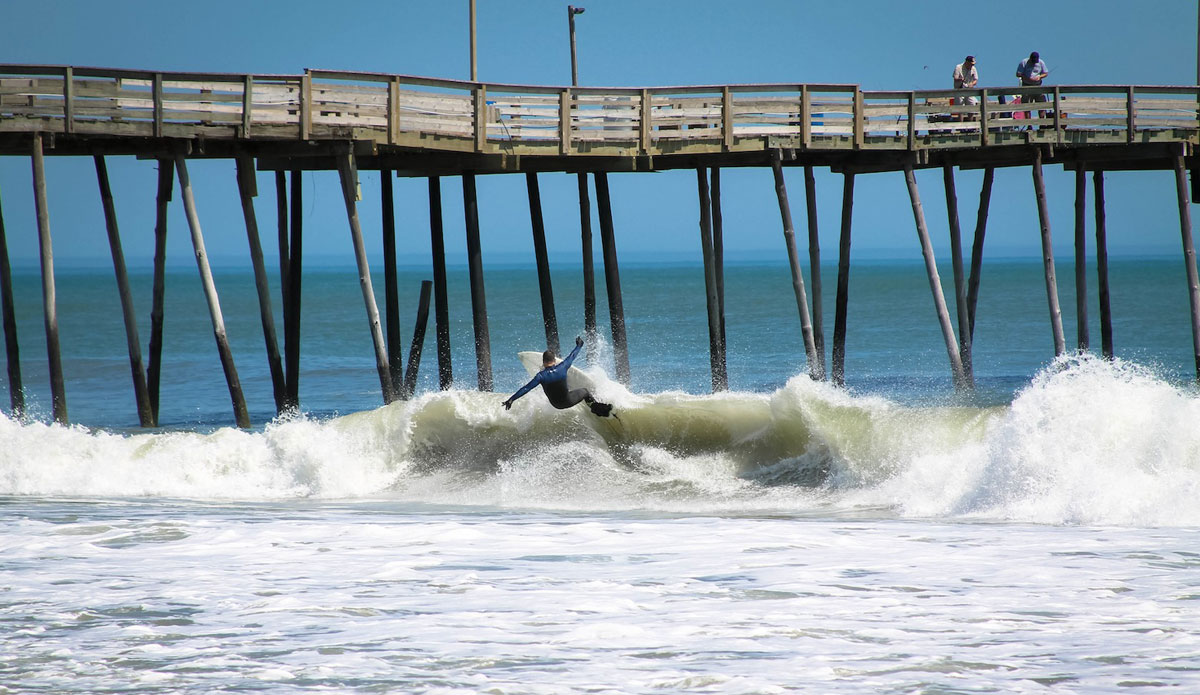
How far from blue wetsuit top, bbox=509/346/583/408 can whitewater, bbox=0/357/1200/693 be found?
78 centimetres

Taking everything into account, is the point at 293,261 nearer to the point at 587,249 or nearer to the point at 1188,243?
the point at 587,249

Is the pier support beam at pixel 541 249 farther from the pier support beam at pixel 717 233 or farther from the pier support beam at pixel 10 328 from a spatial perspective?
the pier support beam at pixel 10 328

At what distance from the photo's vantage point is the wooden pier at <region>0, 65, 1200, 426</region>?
52.2 ft

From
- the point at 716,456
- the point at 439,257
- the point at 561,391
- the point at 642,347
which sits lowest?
the point at 642,347

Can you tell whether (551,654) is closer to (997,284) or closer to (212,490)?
(212,490)

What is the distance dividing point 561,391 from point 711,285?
5101 millimetres

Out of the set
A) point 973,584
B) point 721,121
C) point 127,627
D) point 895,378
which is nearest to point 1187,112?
point 721,121

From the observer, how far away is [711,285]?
61.2 feet

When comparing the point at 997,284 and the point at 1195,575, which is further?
the point at 997,284

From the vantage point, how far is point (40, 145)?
1561 cm

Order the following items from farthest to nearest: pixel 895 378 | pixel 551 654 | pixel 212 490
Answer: pixel 895 378, pixel 212 490, pixel 551 654

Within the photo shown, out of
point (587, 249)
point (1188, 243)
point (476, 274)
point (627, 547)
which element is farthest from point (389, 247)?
point (1188, 243)

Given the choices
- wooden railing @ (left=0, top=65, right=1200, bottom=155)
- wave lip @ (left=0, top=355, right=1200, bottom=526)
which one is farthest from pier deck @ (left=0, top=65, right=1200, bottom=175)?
wave lip @ (left=0, top=355, right=1200, bottom=526)

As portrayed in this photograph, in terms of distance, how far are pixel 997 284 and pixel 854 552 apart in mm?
91640
